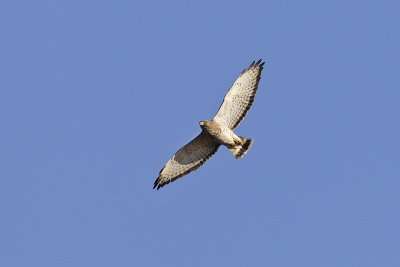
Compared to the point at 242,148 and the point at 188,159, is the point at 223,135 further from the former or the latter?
the point at 188,159

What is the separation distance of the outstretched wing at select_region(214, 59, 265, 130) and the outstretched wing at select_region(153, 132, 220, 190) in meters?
0.53

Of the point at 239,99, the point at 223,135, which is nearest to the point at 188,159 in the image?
the point at 223,135

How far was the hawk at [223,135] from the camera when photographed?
16719 millimetres

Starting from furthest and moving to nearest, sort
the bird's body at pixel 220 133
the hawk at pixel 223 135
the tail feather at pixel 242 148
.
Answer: the tail feather at pixel 242 148, the hawk at pixel 223 135, the bird's body at pixel 220 133

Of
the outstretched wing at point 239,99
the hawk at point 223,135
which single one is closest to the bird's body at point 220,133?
the hawk at point 223,135

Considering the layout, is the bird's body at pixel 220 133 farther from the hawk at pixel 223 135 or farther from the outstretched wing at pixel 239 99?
the outstretched wing at pixel 239 99

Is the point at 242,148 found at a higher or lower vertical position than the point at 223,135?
lower

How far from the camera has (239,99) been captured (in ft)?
55.6

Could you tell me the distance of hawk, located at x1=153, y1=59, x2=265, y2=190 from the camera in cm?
1672

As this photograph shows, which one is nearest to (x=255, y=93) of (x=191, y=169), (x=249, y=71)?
(x=249, y=71)

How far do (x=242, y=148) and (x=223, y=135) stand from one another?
1.98ft

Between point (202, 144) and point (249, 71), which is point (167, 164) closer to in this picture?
point (202, 144)

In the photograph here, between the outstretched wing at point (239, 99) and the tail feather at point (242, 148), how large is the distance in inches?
15.7

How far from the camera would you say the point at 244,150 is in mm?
17016
